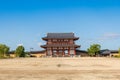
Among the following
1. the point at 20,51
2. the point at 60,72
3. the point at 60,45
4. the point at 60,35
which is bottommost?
the point at 60,72

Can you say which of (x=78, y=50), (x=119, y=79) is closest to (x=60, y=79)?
(x=119, y=79)

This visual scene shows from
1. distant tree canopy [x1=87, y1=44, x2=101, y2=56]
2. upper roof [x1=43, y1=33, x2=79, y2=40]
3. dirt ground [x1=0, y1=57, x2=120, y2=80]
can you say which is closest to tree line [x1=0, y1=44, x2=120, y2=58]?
distant tree canopy [x1=87, y1=44, x2=101, y2=56]

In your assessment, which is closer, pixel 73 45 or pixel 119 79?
pixel 119 79

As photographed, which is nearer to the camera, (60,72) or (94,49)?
(60,72)

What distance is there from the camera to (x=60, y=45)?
9781cm

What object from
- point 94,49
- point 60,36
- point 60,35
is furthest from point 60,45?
point 94,49

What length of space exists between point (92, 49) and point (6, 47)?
34302mm

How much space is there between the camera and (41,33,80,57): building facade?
9781 centimetres

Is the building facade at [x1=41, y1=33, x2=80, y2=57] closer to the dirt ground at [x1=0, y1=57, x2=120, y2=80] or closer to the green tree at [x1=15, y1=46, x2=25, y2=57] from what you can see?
the green tree at [x1=15, y1=46, x2=25, y2=57]

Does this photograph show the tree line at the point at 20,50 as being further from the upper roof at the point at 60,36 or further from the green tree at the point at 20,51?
the upper roof at the point at 60,36

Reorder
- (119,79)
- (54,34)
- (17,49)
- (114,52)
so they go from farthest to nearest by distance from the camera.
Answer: (114,52) → (54,34) → (17,49) → (119,79)

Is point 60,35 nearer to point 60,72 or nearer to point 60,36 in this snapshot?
point 60,36

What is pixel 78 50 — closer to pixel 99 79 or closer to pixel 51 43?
pixel 51 43

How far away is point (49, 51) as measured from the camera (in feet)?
323
